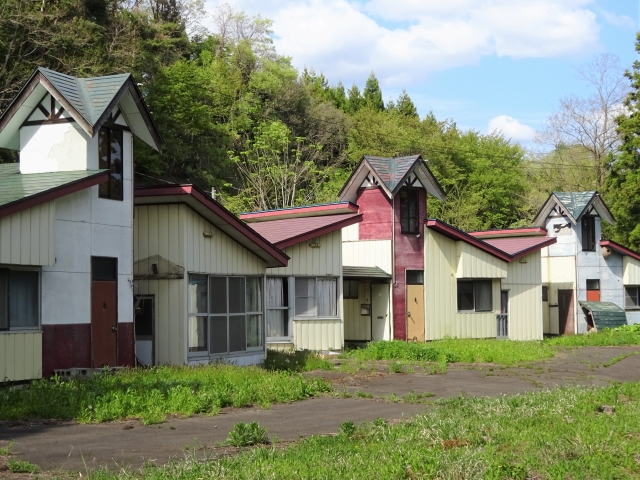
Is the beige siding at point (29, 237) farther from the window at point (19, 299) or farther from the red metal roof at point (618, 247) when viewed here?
the red metal roof at point (618, 247)

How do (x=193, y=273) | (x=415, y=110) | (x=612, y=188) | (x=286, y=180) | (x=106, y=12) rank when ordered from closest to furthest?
(x=193, y=273) → (x=106, y=12) → (x=612, y=188) → (x=286, y=180) → (x=415, y=110)

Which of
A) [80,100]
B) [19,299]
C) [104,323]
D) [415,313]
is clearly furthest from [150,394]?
[415,313]

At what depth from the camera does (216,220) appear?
71.5ft

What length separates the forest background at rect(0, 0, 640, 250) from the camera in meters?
37.8

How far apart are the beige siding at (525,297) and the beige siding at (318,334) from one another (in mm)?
10107

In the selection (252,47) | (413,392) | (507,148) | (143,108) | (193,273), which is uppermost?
(252,47)

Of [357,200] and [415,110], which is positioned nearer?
[357,200]

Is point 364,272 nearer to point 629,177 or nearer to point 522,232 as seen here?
point 522,232

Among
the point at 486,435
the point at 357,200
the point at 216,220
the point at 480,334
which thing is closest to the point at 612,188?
the point at 480,334

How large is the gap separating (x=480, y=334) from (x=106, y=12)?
23.2 metres

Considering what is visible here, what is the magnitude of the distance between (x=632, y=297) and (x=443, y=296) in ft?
47.4

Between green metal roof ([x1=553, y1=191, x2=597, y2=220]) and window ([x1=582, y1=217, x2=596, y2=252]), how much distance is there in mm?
888

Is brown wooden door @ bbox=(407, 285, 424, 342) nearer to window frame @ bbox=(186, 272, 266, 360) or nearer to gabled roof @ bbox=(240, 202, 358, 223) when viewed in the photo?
gabled roof @ bbox=(240, 202, 358, 223)

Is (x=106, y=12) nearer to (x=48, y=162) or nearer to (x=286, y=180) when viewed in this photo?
(x=286, y=180)
